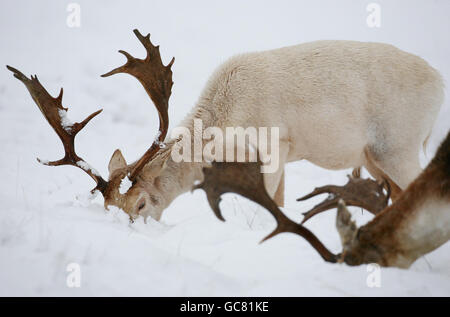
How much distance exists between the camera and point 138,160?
435 cm

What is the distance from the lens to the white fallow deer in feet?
14.6

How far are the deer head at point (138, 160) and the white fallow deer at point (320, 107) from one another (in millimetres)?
11

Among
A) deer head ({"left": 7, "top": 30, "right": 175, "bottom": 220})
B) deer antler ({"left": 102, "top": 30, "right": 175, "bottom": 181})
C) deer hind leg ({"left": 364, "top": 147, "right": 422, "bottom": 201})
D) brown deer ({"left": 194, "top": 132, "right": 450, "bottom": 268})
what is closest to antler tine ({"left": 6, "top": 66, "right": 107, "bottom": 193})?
deer head ({"left": 7, "top": 30, "right": 175, "bottom": 220})

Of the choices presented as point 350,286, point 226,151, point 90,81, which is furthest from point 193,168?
point 90,81

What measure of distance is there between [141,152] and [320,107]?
4.46m

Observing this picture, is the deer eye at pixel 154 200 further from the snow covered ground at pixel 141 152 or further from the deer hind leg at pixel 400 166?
the deer hind leg at pixel 400 166

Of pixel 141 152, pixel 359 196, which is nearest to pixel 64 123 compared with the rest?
pixel 359 196

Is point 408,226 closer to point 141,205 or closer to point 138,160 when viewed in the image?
point 141,205

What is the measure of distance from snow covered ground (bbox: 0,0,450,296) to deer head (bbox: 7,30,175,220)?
0.89 ft

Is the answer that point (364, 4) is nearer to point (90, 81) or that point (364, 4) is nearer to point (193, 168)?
point (90, 81)

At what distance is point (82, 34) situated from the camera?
471 inches

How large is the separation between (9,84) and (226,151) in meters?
7.52
